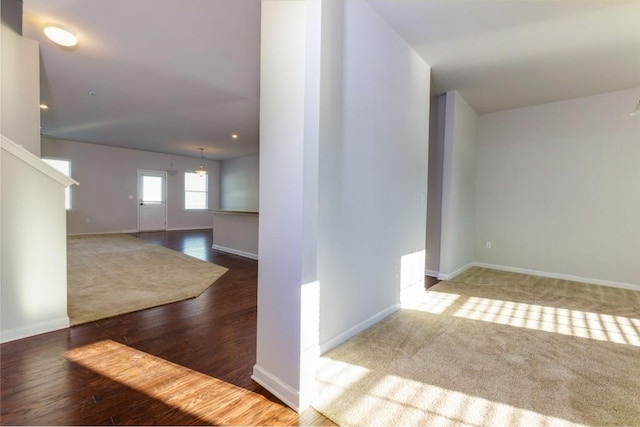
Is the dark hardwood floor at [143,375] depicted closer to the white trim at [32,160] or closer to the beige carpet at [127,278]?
the beige carpet at [127,278]

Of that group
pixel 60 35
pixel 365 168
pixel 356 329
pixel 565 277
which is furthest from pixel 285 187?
pixel 565 277

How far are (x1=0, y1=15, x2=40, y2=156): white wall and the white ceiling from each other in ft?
0.65

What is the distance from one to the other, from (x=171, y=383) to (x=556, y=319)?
342cm

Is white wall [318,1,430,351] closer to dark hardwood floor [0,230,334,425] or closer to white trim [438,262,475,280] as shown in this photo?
dark hardwood floor [0,230,334,425]

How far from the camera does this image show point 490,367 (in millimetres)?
1918

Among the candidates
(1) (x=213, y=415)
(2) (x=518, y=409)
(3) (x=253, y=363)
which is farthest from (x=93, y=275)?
(2) (x=518, y=409)

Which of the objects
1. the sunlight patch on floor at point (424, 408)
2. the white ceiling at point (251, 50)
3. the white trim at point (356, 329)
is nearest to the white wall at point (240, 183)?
the white ceiling at point (251, 50)

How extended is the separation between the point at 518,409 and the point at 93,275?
195 inches

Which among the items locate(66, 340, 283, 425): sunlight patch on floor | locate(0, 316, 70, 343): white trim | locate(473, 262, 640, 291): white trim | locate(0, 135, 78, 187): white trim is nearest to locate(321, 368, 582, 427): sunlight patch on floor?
locate(66, 340, 283, 425): sunlight patch on floor

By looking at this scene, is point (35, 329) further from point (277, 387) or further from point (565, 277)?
point (565, 277)

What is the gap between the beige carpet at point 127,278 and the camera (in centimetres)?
288

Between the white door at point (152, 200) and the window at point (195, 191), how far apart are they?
770mm

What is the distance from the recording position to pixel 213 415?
144cm

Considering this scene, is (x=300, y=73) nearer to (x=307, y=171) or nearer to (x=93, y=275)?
(x=307, y=171)
